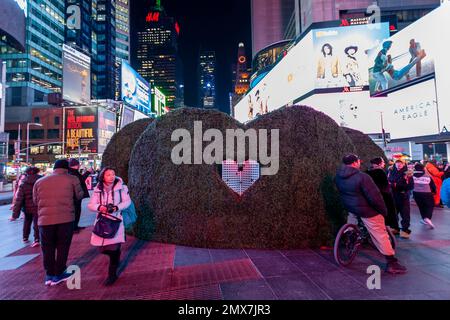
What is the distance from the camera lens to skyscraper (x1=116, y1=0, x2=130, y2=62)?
127750mm

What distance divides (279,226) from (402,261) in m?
2.27

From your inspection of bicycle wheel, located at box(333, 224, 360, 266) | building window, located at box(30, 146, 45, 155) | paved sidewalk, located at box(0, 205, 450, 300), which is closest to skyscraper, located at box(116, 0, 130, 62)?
building window, located at box(30, 146, 45, 155)

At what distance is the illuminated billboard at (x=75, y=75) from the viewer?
4209cm

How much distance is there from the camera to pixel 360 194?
4770 millimetres

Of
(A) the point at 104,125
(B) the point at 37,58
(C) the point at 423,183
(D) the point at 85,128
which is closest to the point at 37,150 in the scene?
(D) the point at 85,128

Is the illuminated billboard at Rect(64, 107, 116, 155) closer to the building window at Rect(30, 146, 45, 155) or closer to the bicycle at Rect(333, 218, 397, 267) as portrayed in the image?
the building window at Rect(30, 146, 45, 155)

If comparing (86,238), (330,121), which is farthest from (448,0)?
(86,238)

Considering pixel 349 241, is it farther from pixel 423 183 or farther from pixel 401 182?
pixel 423 183

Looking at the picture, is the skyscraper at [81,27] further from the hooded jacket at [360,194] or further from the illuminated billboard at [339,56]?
the hooded jacket at [360,194]

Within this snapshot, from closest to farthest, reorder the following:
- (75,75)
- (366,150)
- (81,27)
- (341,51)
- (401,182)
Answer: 1. (401,182)
2. (366,150)
3. (341,51)
4. (75,75)
5. (81,27)

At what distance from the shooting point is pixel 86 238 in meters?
7.73

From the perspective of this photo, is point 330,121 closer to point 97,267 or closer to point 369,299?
point 369,299

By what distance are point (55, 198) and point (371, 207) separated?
16.3 ft

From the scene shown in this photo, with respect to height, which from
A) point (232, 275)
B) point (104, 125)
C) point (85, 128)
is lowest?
point (232, 275)
